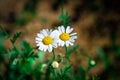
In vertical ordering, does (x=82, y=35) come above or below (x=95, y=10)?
below

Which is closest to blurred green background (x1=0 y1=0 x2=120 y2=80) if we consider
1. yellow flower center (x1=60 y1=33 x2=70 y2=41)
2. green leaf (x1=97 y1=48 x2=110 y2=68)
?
green leaf (x1=97 y1=48 x2=110 y2=68)

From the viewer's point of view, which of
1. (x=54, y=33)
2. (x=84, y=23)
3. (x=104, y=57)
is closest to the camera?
(x=54, y=33)

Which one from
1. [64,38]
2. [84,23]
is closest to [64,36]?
[64,38]

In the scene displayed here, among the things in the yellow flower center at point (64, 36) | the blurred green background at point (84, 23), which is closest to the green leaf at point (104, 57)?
the blurred green background at point (84, 23)

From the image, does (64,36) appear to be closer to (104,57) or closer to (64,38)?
(64,38)

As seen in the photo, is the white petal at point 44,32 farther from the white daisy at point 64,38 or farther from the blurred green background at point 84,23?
the blurred green background at point 84,23

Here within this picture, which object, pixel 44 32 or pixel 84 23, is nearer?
pixel 44 32

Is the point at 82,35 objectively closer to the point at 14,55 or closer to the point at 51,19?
the point at 51,19

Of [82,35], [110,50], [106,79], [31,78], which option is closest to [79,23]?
[82,35]
